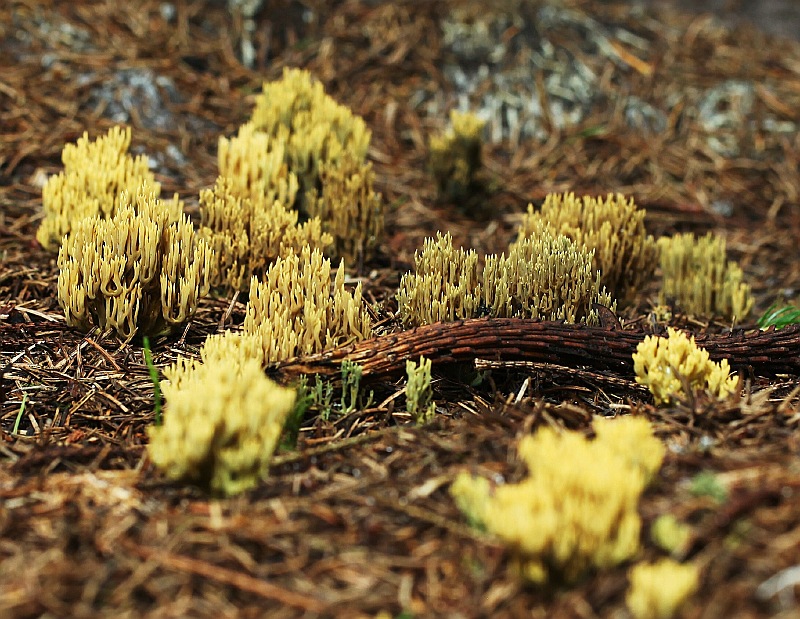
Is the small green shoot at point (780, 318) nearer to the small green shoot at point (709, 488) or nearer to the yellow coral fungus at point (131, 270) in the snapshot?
the small green shoot at point (709, 488)

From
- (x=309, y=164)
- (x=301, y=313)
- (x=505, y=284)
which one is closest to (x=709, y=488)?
(x=505, y=284)

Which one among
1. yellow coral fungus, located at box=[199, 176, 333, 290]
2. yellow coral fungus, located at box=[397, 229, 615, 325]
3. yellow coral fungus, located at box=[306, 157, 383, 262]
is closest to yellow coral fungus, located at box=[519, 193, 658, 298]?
yellow coral fungus, located at box=[397, 229, 615, 325]

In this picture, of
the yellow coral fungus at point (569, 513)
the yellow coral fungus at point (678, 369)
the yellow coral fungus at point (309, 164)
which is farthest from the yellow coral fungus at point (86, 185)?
the yellow coral fungus at point (569, 513)

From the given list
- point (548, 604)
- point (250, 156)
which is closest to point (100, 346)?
point (250, 156)

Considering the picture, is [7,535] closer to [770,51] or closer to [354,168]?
[354,168]

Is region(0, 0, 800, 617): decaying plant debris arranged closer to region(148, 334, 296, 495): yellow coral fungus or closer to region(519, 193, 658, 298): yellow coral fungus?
region(148, 334, 296, 495): yellow coral fungus

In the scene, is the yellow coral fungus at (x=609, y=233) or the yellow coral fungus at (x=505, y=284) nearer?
the yellow coral fungus at (x=505, y=284)
